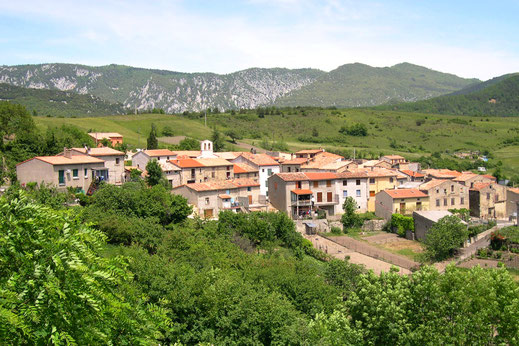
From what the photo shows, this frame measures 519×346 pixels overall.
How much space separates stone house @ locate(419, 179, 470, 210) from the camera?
51.9m

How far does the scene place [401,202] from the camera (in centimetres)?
5075

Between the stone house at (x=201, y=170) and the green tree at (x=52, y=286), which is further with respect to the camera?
the stone house at (x=201, y=170)

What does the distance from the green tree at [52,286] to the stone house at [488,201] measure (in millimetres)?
51670

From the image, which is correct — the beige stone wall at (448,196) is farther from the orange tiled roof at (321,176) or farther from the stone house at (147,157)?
the stone house at (147,157)

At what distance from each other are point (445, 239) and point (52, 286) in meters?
37.5

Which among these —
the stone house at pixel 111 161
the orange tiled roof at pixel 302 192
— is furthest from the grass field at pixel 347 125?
the orange tiled roof at pixel 302 192

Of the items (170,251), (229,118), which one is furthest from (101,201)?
(229,118)

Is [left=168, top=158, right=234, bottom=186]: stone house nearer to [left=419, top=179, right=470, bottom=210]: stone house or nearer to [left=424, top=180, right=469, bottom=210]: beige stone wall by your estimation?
[left=419, top=179, right=470, bottom=210]: stone house

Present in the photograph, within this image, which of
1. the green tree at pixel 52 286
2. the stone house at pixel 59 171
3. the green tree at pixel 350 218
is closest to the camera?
the green tree at pixel 52 286

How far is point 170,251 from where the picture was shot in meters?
28.9

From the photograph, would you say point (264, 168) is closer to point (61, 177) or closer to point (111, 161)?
point (111, 161)

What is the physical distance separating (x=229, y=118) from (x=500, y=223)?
102 m

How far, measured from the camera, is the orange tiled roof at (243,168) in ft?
188

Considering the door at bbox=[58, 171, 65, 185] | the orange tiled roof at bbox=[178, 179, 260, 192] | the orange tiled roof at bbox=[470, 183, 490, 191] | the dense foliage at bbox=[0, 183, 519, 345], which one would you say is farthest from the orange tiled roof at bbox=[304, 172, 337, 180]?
the door at bbox=[58, 171, 65, 185]
